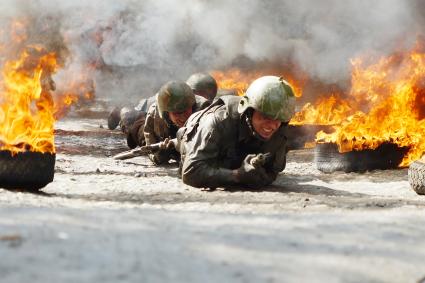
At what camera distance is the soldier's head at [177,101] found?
8.67 metres

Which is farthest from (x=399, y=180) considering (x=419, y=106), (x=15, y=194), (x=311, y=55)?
(x=311, y=55)

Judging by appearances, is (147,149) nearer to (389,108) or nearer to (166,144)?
(166,144)

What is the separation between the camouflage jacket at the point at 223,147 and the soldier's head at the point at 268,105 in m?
0.12

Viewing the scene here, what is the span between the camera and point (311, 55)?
621 inches

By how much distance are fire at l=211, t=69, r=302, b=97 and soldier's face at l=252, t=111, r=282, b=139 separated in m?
9.08

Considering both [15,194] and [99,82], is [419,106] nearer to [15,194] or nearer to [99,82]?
[15,194]

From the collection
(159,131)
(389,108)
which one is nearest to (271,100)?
(159,131)

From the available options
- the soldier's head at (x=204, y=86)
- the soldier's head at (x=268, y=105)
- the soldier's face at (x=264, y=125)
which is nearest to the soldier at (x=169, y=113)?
the soldier's head at (x=204, y=86)

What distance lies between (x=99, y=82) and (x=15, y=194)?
63.0ft

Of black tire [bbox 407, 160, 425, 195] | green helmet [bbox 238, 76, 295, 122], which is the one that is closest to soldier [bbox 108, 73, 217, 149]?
green helmet [bbox 238, 76, 295, 122]

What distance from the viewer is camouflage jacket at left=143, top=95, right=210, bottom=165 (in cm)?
934

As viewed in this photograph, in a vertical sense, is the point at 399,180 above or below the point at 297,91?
below

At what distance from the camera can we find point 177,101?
8.66m

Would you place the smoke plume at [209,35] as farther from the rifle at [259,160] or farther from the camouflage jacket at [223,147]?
the rifle at [259,160]
